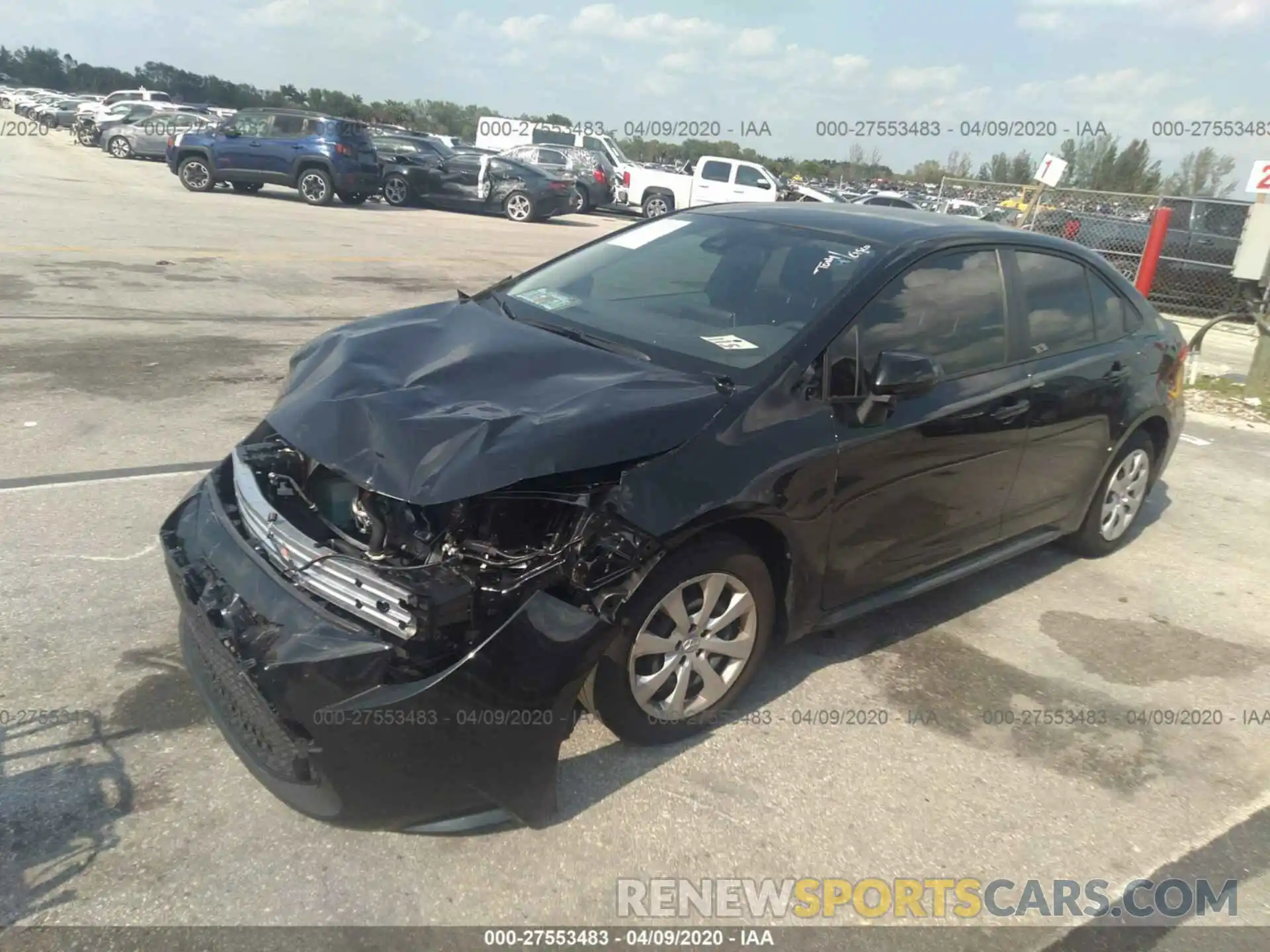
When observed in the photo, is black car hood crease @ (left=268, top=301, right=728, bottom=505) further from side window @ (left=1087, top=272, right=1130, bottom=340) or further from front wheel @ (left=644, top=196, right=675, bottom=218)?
front wheel @ (left=644, top=196, right=675, bottom=218)

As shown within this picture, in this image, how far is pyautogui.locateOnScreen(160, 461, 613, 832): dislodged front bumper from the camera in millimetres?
2498

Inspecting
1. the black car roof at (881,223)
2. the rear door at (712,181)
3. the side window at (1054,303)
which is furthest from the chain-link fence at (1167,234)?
the black car roof at (881,223)

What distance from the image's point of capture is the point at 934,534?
4.03 meters

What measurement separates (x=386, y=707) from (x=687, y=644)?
1.10 m

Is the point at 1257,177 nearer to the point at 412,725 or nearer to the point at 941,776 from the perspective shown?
the point at 941,776

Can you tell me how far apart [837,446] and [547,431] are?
113cm

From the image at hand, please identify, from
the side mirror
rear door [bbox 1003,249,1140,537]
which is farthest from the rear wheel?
the side mirror

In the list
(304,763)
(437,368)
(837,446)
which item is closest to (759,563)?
(837,446)

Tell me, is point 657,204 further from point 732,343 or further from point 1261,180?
point 732,343

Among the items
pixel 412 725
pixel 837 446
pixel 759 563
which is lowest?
pixel 412 725

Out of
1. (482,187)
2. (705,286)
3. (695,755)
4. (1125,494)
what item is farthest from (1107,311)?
(482,187)

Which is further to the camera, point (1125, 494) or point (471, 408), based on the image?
point (1125, 494)

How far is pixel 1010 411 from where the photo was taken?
13.7 feet

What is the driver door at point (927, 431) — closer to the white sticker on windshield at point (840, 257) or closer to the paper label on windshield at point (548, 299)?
the white sticker on windshield at point (840, 257)
